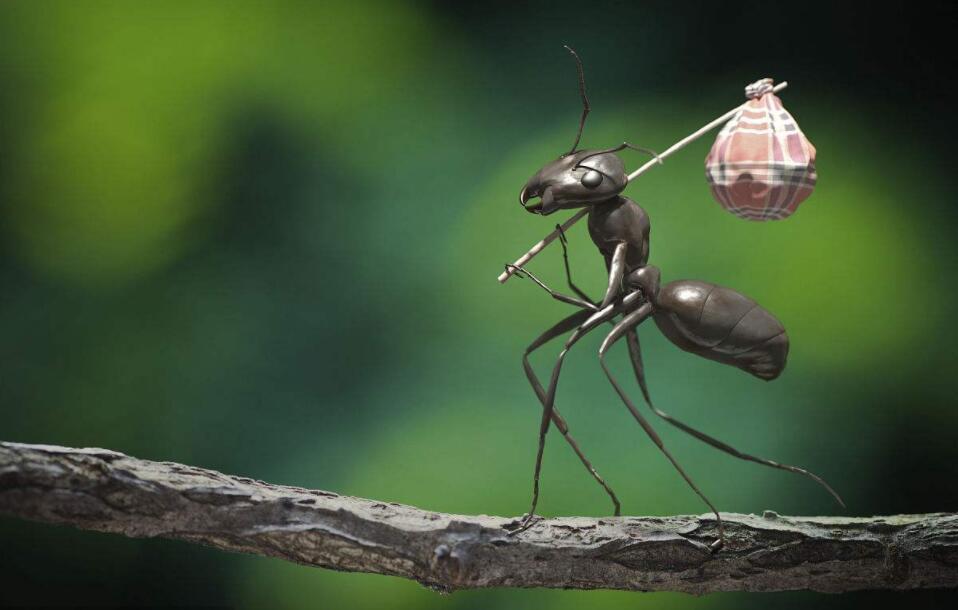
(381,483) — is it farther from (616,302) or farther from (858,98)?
(858,98)

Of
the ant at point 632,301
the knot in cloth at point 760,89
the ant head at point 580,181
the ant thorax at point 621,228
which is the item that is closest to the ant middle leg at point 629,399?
the ant at point 632,301

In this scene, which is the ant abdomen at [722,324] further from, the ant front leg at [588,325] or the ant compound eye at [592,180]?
the ant compound eye at [592,180]

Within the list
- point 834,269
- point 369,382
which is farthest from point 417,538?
point 834,269

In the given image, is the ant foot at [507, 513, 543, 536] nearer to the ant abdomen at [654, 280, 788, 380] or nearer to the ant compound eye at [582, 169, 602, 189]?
the ant abdomen at [654, 280, 788, 380]

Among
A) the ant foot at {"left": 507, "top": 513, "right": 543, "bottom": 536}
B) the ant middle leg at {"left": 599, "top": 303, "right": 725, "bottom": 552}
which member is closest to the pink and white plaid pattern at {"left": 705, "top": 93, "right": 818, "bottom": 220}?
the ant middle leg at {"left": 599, "top": 303, "right": 725, "bottom": 552}

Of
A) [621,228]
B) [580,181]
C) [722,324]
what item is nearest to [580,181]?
[580,181]
